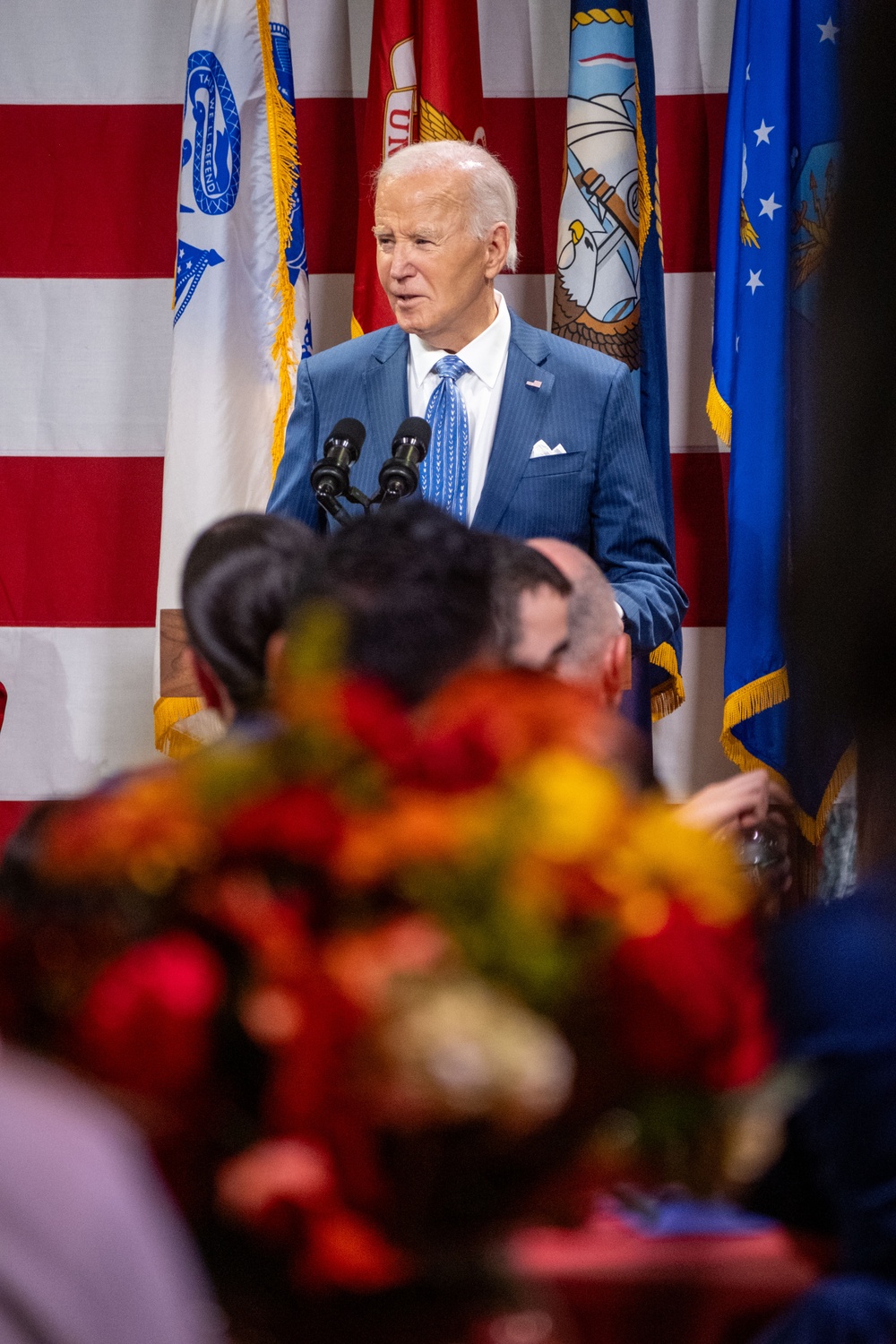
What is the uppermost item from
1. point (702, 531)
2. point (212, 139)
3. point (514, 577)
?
point (212, 139)

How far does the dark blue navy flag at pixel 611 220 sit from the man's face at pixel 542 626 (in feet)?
5.26

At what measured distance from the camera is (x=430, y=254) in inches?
106

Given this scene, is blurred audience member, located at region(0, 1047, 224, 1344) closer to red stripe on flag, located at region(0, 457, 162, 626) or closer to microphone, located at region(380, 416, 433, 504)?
microphone, located at region(380, 416, 433, 504)

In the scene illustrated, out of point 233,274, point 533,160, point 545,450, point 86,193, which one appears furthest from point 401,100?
point 545,450

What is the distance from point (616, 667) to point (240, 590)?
47 centimetres

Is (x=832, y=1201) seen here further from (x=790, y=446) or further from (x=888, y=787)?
(x=790, y=446)

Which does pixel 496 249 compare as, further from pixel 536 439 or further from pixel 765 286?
pixel 765 286

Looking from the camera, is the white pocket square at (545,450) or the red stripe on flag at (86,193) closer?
the white pocket square at (545,450)

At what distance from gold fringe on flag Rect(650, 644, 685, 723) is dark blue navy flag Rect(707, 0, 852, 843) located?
0.12 m

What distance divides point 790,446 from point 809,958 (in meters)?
2.64

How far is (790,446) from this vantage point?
3.19m

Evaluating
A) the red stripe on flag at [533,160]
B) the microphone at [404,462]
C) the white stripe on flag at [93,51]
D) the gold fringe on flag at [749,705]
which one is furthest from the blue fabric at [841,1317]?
the white stripe on flag at [93,51]

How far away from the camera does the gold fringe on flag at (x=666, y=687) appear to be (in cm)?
306

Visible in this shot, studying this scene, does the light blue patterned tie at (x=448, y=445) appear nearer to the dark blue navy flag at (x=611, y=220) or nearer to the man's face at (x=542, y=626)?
the dark blue navy flag at (x=611, y=220)
